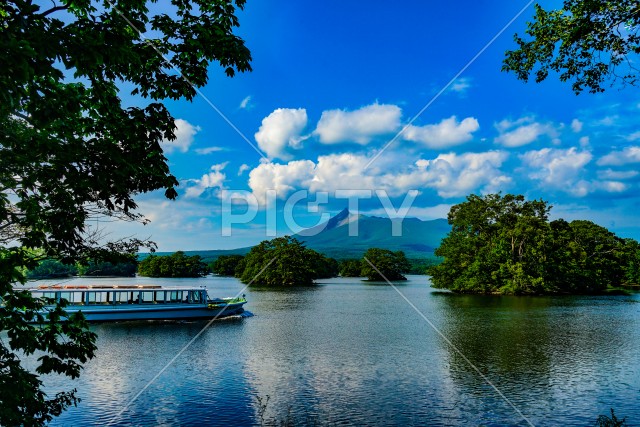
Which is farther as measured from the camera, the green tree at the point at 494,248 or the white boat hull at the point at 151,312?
the green tree at the point at 494,248

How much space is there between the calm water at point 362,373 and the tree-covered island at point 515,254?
41712 mm

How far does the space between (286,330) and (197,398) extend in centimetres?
2346

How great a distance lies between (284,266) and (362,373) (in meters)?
112

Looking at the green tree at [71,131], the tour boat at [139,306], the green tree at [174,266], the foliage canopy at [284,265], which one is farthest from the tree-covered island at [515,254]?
the green tree at [174,266]

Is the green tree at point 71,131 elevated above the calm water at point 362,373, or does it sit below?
above

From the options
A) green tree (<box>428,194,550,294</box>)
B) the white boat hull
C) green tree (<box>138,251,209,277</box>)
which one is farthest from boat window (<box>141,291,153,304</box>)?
green tree (<box>138,251,209,277</box>)

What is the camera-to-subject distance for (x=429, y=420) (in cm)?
1980

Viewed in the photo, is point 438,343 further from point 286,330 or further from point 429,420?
point 429,420

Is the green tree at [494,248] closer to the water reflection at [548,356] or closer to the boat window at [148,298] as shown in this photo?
the water reflection at [548,356]

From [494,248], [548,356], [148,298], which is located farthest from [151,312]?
[494,248]

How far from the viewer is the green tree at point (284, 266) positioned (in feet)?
455

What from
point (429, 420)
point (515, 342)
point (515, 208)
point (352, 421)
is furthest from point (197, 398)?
point (515, 208)

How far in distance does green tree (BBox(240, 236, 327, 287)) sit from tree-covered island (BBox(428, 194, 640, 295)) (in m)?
47.0

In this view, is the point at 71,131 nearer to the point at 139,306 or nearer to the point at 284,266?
the point at 139,306
